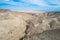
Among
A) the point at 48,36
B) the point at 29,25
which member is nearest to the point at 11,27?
the point at 29,25

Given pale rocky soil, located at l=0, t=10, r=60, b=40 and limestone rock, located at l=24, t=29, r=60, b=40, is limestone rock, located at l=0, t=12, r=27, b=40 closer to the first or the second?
pale rocky soil, located at l=0, t=10, r=60, b=40

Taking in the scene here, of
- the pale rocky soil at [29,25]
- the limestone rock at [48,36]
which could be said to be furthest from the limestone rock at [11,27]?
the limestone rock at [48,36]

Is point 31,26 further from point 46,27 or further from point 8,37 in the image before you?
point 8,37

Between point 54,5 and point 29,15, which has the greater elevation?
point 54,5

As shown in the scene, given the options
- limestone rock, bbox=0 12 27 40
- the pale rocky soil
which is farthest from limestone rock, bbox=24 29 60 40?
limestone rock, bbox=0 12 27 40

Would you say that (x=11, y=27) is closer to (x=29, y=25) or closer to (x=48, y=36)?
(x=29, y=25)

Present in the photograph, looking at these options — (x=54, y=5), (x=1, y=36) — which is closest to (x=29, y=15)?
(x=54, y=5)

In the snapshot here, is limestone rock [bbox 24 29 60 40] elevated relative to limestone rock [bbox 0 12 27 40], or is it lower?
lower

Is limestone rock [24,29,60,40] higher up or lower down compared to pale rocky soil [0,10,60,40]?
lower down
